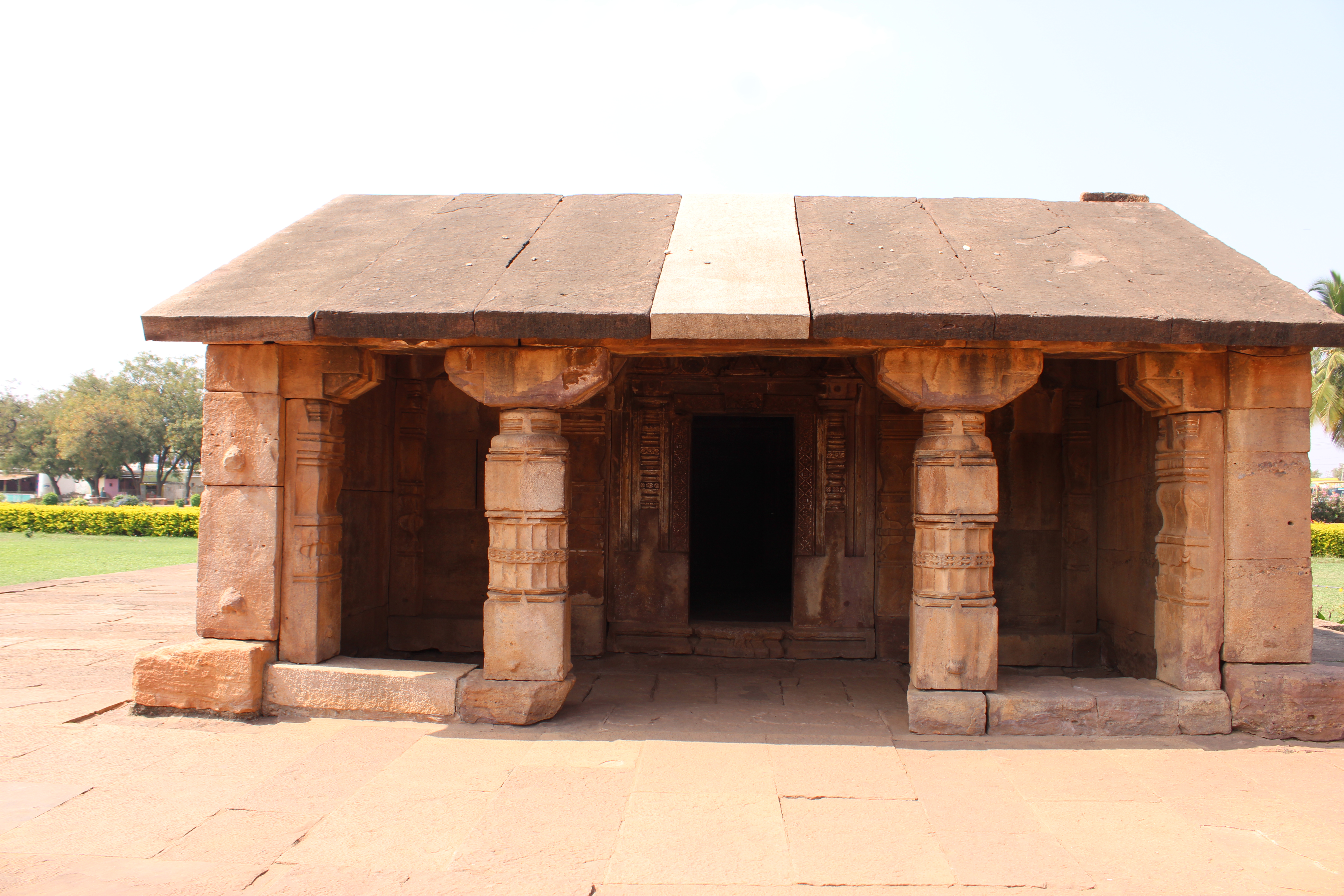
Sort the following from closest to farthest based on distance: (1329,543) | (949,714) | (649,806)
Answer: (649,806)
(949,714)
(1329,543)

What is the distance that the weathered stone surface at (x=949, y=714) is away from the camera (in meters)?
4.69

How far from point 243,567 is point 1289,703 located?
6.26m

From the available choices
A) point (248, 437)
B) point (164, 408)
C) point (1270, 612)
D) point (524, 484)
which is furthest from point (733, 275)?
point (164, 408)

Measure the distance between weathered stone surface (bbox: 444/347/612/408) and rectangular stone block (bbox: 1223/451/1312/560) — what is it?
3.81m

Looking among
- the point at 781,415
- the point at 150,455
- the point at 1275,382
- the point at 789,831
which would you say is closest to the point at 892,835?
the point at 789,831

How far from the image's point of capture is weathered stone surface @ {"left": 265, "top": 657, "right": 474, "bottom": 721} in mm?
4855

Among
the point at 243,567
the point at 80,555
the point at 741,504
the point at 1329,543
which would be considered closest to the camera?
the point at 243,567

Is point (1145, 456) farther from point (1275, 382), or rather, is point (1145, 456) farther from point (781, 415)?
point (781, 415)

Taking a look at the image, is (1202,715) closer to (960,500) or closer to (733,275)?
(960,500)

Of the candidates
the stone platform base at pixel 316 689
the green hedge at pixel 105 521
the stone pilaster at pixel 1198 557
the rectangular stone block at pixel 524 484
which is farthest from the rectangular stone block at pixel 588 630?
the green hedge at pixel 105 521

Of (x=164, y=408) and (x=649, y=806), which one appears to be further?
(x=164, y=408)

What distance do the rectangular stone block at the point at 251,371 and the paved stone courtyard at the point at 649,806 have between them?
201 cm

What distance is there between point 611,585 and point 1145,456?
167 inches

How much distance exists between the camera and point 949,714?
470cm
